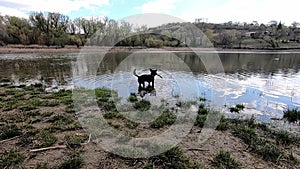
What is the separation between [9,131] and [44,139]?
3.69 feet

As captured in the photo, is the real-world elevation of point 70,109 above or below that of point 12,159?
above

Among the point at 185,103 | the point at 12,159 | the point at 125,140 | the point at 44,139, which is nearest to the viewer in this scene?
the point at 12,159

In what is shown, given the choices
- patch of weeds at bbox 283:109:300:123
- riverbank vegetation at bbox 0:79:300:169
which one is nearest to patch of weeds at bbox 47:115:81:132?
riverbank vegetation at bbox 0:79:300:169

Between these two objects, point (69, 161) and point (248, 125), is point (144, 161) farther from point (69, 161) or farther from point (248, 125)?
point (248, 125)

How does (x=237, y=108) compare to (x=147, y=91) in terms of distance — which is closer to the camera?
(x=237, y=108)

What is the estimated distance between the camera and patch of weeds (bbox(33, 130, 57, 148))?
4664mm

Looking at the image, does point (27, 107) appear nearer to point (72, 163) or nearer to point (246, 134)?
point (72, 163)

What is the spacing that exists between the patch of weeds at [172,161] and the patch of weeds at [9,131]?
3.80 meters

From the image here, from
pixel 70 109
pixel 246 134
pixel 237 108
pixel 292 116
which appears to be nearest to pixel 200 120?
pixel 246 134

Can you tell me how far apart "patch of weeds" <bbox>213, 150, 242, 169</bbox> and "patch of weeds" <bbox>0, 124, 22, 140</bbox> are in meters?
5.19

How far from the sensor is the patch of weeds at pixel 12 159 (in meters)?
3.86

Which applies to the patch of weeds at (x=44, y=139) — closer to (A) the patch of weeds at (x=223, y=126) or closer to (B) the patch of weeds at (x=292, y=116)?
(A) the patch of weeds at (x=223, y=126)

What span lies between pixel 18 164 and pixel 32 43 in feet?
233

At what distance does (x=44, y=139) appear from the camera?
4.90m
